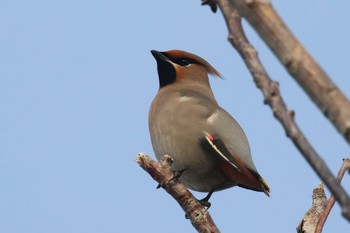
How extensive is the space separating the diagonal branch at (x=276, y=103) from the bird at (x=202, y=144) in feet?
10.1

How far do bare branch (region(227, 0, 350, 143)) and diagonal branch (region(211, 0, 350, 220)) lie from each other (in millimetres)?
88

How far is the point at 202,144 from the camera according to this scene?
5047 mm

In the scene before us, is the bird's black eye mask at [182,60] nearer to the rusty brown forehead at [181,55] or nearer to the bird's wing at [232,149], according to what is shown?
the rusty brown forehead at [181,55]

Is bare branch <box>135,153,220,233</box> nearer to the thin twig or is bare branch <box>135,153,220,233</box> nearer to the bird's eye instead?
the thin twig

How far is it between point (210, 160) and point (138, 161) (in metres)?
1.40

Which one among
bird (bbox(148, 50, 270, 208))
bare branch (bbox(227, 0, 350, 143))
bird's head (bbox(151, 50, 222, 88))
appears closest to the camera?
bare branch (bbox(227, 0, 350, 143))

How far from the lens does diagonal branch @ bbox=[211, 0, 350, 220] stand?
47.1 inches

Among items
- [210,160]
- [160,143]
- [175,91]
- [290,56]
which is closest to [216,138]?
[210,160]

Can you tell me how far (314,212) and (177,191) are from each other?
32.9 inches

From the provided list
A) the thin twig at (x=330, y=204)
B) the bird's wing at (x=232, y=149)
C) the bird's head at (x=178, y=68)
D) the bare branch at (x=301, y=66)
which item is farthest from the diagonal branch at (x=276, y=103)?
the bird's head at (x=178, y=68)

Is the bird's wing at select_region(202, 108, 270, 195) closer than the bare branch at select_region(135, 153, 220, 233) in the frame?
No

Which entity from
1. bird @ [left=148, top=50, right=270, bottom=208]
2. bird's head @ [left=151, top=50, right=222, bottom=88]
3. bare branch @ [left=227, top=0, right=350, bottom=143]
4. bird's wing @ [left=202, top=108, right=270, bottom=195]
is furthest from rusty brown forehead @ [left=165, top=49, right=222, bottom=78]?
bare branch @ [left=227, top=0, right=350, bottom=143]

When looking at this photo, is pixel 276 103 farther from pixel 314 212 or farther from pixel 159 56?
pixel 159 56

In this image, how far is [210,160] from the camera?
5074mm
